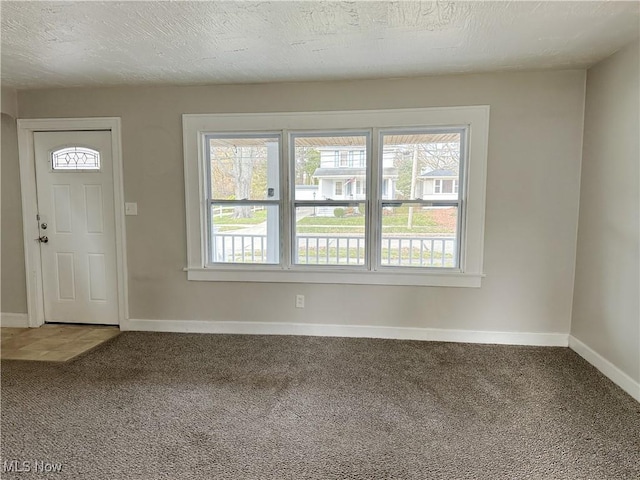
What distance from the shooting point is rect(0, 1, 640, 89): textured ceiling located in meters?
1.89

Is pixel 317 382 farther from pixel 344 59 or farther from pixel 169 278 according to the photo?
pixel 344 59

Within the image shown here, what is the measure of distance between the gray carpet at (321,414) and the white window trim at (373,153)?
0.64 metres

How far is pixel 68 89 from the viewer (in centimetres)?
326

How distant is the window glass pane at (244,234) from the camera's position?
10.9 ft

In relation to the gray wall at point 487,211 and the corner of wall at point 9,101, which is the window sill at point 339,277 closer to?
the gray wall at point 487,211

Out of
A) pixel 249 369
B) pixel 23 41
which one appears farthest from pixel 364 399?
pixel 23 41

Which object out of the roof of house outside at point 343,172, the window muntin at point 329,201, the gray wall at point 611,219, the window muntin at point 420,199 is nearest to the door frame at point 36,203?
the window muntin at point 329,201

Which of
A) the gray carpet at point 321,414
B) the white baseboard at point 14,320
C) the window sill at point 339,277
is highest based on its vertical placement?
the window sill at point 339,277

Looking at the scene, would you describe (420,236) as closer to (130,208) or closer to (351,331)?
(351,331)

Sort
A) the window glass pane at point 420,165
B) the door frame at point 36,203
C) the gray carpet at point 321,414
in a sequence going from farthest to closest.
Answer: the door frame at point 36,203 → the window glass pane at point 420,165 → the gray carpet at point 321,414

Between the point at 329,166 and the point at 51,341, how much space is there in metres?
3.01

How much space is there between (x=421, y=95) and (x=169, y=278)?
287 centimetres

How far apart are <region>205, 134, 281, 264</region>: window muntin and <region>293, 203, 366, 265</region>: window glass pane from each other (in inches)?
9.4

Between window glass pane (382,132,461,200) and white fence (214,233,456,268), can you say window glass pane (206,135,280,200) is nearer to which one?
white fence (214,233,456,268)
